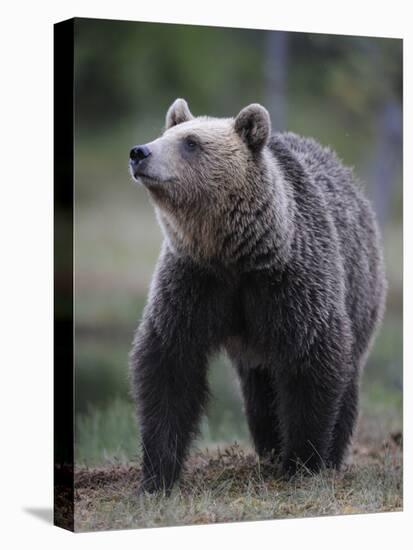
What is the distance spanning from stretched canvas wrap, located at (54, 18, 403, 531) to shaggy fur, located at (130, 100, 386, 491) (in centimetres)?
1

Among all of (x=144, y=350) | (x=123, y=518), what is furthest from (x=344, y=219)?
(x=123, y=518)

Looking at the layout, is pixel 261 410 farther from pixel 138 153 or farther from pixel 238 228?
pixel 138 153

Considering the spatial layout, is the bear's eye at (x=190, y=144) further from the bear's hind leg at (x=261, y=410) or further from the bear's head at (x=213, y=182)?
the bear's hind leg at (x=261, y=410)

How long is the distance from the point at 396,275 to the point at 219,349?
447 cm

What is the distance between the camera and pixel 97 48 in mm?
10281

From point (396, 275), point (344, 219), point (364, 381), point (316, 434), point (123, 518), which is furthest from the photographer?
point (364, 381)

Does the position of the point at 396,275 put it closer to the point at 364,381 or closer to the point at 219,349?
the point at 364,381

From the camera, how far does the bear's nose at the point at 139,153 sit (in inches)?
339

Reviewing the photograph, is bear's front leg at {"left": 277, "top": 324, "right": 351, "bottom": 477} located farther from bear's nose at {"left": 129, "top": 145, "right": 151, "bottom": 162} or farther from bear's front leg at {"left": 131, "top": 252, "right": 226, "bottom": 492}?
bear's nose at {"left": 129, "top": 145, "right": 151, "bottom": 162}

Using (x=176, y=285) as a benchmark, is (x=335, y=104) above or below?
above

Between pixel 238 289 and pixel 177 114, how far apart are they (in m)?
1.49

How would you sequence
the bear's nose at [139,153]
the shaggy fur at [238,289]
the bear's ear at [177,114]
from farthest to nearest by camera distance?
1. the bear's ear at [177,114]
2. the shaggy fur at [238,289]
3. the bear's nose at [139,153]

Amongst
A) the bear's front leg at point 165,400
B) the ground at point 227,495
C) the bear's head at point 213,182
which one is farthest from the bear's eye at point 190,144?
the ground at point 227,495

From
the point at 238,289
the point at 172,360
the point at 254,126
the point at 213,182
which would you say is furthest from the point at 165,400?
the point at 254,126
